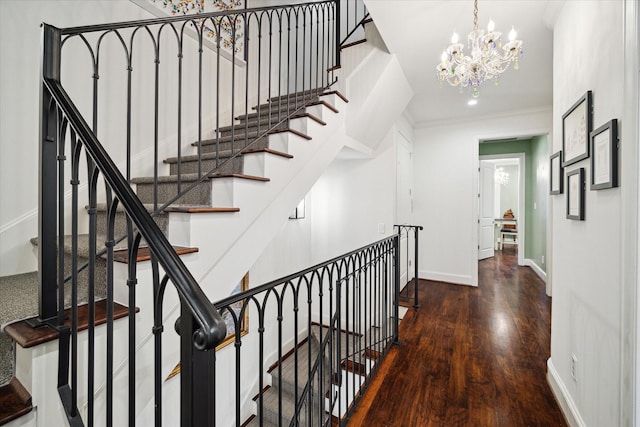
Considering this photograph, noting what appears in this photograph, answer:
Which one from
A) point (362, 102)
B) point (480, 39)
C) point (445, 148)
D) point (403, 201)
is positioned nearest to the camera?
point (480, 39)

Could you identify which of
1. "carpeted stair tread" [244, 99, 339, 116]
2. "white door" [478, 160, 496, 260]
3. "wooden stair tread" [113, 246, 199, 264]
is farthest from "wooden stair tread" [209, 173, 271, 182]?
"white door" [478, 160, 496, 260]

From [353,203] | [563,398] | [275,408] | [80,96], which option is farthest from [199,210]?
[275,408]

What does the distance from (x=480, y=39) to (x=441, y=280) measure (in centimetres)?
369

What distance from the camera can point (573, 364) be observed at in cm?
168

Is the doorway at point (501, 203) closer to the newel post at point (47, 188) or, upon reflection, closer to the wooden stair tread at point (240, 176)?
the wooden stair tread at point (240, 176)

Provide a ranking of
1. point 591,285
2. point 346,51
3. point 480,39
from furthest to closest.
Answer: point 346,51, point 480,39, point 591,285

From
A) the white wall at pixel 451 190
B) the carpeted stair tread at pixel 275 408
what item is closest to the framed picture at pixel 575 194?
the white wall at pixel 451 190

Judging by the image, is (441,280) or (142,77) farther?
(441,280)

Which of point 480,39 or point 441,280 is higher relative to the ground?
point 480,39

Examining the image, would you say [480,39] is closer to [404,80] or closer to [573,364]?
[404,80]

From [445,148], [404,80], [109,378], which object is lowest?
[109,378]

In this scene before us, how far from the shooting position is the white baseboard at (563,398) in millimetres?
1604

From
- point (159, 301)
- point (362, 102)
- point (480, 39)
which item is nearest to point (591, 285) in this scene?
point (480, 39)

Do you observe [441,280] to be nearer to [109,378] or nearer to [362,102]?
[362,102]
